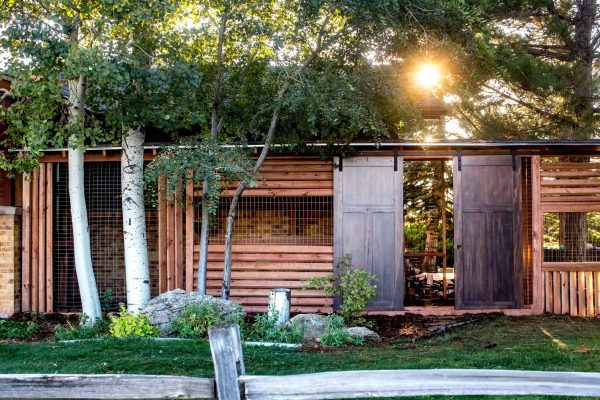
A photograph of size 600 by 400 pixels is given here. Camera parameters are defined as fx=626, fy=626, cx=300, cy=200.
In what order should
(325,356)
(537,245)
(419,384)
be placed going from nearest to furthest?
(419,384) < (325,356) < (537,245)

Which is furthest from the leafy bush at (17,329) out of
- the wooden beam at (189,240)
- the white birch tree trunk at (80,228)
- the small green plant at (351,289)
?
the small green plant at (351,289)

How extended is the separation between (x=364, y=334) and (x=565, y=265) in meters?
3.88

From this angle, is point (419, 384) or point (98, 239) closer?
point (419, 384)

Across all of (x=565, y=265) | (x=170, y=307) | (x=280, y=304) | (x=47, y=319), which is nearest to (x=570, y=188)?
(x=565, y=265)

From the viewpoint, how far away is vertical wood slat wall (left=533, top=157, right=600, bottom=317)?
970 cm

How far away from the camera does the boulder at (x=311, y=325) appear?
7.68 meters

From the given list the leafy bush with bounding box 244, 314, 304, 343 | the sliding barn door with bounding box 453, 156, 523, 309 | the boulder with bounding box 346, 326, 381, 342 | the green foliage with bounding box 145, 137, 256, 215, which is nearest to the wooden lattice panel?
the sliding barn door with bounding box 453, 156, 523, 309

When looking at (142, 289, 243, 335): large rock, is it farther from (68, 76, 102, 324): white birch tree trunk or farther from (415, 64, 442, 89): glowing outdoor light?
(415, 64, 442, 89): glowing outdoor light

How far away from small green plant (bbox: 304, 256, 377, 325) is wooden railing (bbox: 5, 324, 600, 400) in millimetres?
5611

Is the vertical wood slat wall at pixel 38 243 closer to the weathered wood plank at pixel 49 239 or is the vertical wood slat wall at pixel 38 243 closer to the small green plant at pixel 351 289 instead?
the weathered wood plank at pixel 49 239

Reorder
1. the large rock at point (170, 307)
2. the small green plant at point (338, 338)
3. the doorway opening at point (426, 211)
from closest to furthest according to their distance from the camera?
the small green plant at point (338, 338)
the large rock at point (170, 307)
the doorway opening at point (426, 211)

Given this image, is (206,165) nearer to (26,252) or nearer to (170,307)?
(170,307)

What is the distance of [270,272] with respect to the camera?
9883mm

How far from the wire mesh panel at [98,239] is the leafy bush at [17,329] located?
4.39 feet
